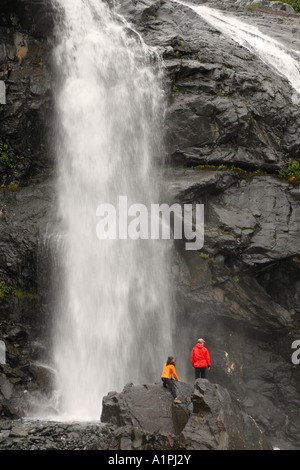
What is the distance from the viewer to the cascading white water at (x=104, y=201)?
51.8 ft

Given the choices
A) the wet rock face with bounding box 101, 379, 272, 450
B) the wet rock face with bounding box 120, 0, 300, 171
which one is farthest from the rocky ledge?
the wet rock face with bounding box 120, 0, 300, 171

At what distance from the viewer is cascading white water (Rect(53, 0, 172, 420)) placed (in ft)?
51.8

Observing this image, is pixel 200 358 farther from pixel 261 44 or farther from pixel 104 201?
pixel 261 44

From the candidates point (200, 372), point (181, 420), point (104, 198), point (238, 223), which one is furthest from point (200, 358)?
point (104, 198)

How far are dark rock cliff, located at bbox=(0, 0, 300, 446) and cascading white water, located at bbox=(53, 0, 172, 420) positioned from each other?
2.43 feet

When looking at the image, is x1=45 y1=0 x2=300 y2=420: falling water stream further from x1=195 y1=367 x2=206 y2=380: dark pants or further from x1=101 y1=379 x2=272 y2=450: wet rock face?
x1=195 y1=367 x2=206 y2=380: dark pants

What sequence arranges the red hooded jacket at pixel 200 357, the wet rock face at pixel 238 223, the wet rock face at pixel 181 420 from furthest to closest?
the wet rock face at pixel 238 223 → the red hooded jacket at pixel 200 357 → the wet rock face at pixel 181 420

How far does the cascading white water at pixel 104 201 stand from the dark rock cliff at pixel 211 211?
0.74 metres

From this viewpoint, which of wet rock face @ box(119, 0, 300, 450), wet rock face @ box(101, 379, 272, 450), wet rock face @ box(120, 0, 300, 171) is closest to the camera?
wet rock face @ box(101, 379, 272, 450)

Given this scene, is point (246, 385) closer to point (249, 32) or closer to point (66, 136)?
point (66, 136)

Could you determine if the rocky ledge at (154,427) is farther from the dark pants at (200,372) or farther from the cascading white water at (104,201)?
the cascading white water at (104,201)

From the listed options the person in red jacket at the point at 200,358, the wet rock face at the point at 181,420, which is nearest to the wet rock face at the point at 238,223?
the person in red jacket at the point at 200,358

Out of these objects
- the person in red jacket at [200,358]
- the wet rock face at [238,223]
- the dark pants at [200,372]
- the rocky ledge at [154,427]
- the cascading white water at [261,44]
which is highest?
the cascading white water at [261,44]

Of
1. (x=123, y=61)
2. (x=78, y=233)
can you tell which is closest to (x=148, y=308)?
(x=78, y=233)
